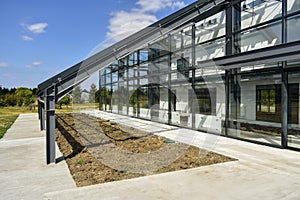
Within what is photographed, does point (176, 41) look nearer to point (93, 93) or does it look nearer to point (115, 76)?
point (115, 76)

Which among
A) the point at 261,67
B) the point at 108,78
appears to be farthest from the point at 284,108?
the point at 108,78

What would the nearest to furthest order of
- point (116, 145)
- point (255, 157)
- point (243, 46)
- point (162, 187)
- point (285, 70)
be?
point (162, 187) < point (255, 157) < point (285, 70) < point (116, 145) < point (243, 46)

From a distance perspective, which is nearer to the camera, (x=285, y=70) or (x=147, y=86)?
(x=285, y=70)

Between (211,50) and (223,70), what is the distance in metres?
1.27

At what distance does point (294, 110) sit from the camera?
6793mm

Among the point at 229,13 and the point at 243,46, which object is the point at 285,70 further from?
the point at 229,13

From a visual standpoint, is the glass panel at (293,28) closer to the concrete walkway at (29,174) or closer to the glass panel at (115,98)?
the concrete walkway at (29,174)

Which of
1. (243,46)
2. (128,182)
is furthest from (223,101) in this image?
(128,182)

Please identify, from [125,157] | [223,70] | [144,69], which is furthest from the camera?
[144,69]

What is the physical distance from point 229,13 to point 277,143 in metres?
5.22

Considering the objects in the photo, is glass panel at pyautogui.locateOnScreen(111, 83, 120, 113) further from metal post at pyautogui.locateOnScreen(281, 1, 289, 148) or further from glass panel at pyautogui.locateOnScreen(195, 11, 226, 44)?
metal post at pyautogui.locateOnScreen(281, 1, 289, 148)

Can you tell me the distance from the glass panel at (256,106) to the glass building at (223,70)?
0.10 ft

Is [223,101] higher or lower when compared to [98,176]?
higher

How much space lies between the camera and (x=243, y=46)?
8.59 m
